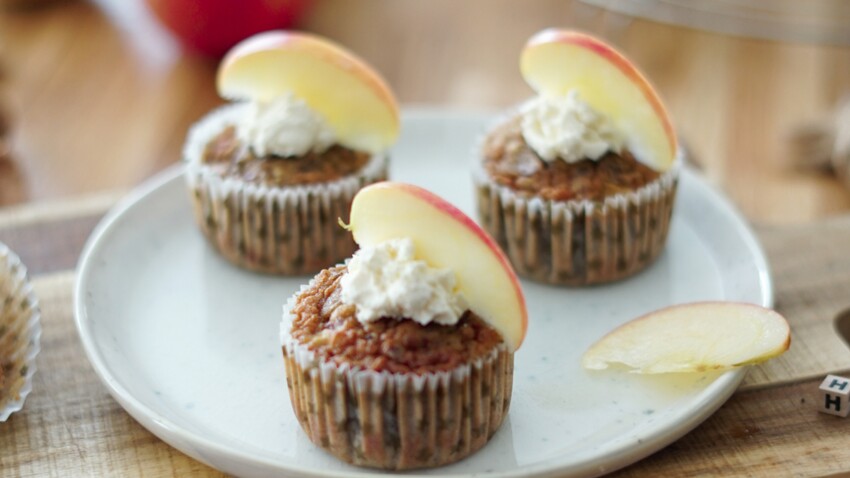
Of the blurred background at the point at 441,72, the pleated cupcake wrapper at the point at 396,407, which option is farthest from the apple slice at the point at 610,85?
the pleated cupcake wrapper at the point at 396,407

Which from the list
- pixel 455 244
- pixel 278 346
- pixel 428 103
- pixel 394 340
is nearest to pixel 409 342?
pixel 394 340

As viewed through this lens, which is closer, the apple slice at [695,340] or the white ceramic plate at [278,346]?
the white ceramic plate at [278,346]

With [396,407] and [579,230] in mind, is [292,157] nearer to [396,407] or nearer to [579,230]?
[579,230]

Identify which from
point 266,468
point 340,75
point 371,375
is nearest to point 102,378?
point 266,468

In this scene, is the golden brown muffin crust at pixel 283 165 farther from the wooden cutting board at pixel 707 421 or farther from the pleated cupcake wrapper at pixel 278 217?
the wooden cutting board at pixel 707 421

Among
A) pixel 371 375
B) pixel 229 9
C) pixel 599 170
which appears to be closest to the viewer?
pixel 371 375

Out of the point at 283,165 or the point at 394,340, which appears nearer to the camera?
the point at 394,340

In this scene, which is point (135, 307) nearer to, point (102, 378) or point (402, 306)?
point (102, 378)
